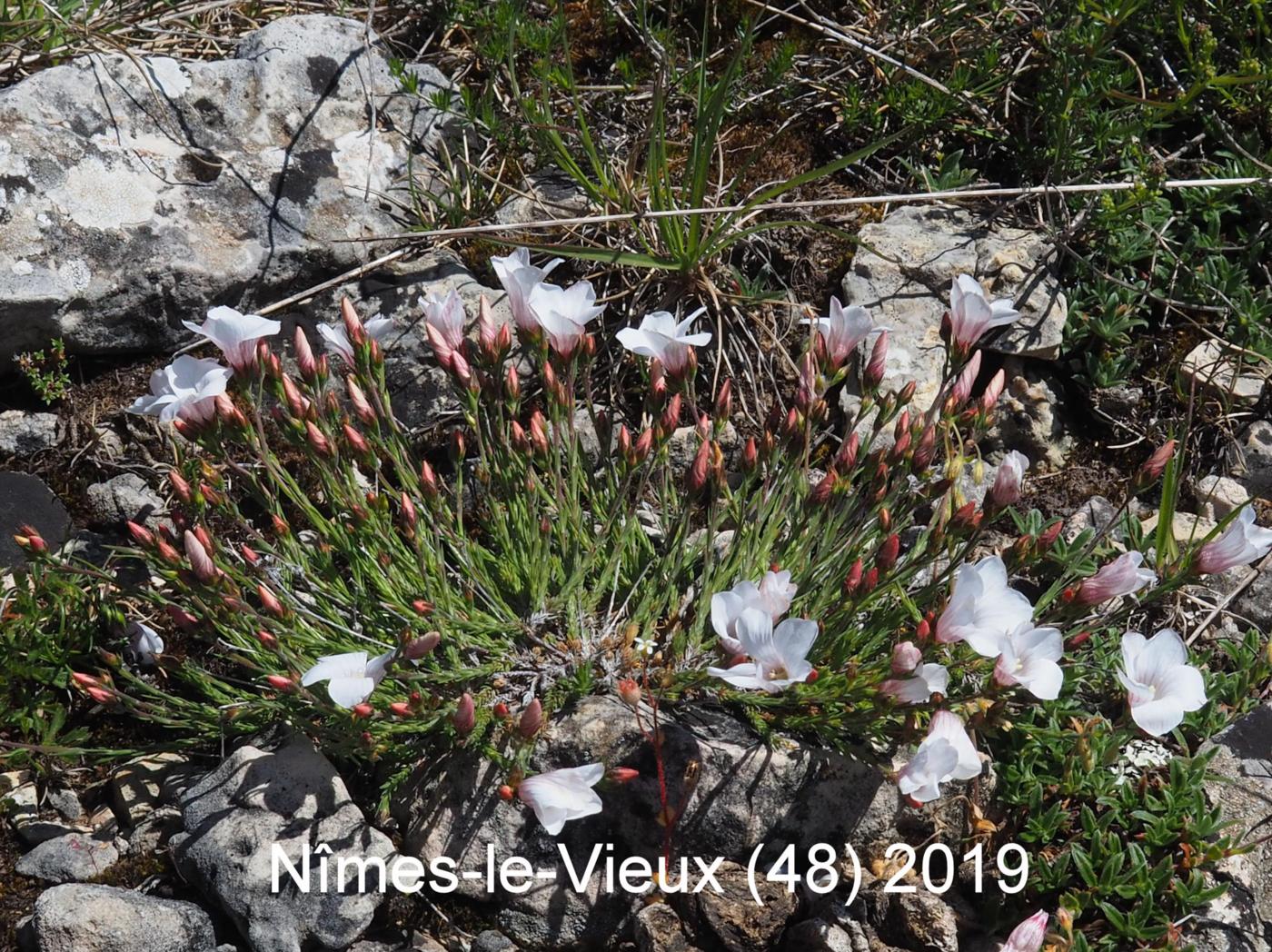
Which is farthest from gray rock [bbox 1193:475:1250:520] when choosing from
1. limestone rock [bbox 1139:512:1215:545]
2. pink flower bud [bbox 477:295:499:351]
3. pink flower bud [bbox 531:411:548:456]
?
pink flower bud [bbox 477:295:499:351]

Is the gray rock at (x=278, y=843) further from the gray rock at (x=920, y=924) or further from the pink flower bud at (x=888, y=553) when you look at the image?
the pink flower bud at (x=888, y=553)

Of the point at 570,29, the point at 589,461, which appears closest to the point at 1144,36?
the point at 570,29

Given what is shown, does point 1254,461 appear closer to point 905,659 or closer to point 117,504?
point 905,659

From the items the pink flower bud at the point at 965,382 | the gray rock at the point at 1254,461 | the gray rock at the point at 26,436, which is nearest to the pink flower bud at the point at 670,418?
the pink flower bud at the point at 965,382

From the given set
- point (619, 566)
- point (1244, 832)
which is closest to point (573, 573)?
point (619, 566)

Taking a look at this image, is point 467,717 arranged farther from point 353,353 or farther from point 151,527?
point 151,527

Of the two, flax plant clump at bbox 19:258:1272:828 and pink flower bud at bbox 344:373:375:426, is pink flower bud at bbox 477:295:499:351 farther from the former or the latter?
pink flower bud at bbox 344:373:375:426

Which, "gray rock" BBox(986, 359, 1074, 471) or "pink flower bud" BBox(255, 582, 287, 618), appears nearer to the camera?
"pink flower bud" BBox(255, 582, 287, 618)
